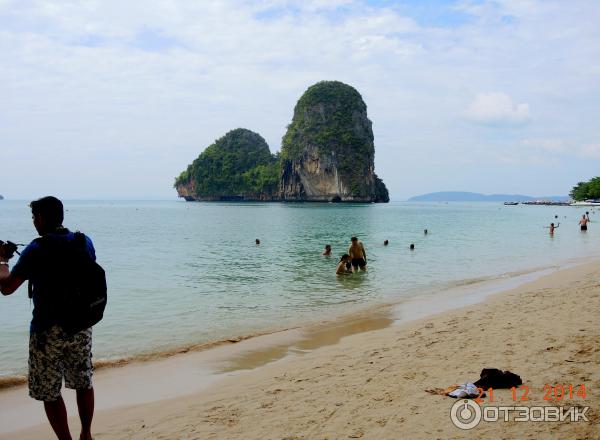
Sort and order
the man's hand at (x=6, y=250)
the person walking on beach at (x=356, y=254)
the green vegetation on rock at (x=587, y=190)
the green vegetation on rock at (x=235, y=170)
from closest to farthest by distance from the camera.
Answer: the man's hand at (x=6, y=250) < the person walking on beach at (x=356, y=254) < the green vegetation on rock at (x=587, y=190) < the green vegetation on rock at (x=235, y=170)

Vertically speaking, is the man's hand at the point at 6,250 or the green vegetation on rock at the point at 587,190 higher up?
the green vegetation on rock at the point at 587,190

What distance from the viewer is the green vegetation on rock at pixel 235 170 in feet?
479

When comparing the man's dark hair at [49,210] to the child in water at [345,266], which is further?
the child in water at [345,266]

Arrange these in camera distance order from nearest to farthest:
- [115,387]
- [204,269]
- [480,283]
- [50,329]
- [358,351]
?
[50,329]
[115,387]
[358,351]
[480,283]
[204,269]

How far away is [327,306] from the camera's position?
12141 mm

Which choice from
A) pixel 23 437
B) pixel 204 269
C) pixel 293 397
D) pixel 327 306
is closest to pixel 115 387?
pixel 23 437

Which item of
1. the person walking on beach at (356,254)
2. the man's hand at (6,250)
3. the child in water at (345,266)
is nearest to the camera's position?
the man's hand at (6,250)

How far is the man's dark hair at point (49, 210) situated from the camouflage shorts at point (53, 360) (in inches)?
32.9

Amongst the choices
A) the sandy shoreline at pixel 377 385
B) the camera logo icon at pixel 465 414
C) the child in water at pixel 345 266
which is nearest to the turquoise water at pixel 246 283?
the child in water at pixel 345 266

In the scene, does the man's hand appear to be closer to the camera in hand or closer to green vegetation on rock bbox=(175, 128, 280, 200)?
the camera in hand

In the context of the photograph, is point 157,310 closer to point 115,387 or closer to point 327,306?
point 327,306

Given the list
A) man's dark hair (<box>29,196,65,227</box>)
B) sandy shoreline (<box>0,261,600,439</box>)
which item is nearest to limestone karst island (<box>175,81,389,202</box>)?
sandy shoreline (<box>0,261,600,439</box>)

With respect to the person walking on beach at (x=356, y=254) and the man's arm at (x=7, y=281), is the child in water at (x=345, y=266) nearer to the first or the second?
the person walking on beach at (x=356, y=254)

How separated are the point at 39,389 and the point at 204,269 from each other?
16.3 metres
